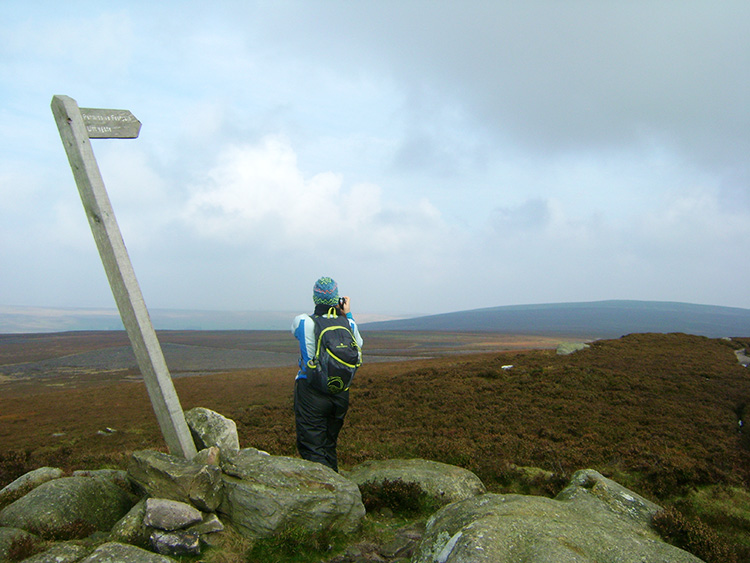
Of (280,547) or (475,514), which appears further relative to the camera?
(280,547)

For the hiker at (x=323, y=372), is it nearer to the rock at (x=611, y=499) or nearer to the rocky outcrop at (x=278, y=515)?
the rocky outcrop at (x=278, y=515)

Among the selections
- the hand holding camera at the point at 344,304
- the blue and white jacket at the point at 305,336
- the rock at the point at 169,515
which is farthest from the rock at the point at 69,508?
the hand holding camera at the point at 344,304

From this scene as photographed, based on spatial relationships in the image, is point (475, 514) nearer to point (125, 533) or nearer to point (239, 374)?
point (125, 533)

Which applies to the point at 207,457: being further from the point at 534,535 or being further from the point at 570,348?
the point at 570,348

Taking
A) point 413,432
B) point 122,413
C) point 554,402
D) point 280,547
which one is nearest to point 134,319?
point 280,547

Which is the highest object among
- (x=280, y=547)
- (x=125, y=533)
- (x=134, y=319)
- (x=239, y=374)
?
(x=134, y=319)

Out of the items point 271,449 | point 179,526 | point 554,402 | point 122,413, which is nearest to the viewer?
point 179,526

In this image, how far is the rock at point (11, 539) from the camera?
4.48m

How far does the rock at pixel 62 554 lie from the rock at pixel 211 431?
2.31 metres

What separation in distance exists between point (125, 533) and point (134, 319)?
8.64 feet

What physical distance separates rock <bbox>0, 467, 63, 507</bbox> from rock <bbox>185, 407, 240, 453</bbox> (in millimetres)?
2223

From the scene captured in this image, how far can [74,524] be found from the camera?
5.17 metres

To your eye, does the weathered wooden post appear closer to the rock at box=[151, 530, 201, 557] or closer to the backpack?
the rock at box=[151, 530, 201, 557]

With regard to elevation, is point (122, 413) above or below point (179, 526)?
below
